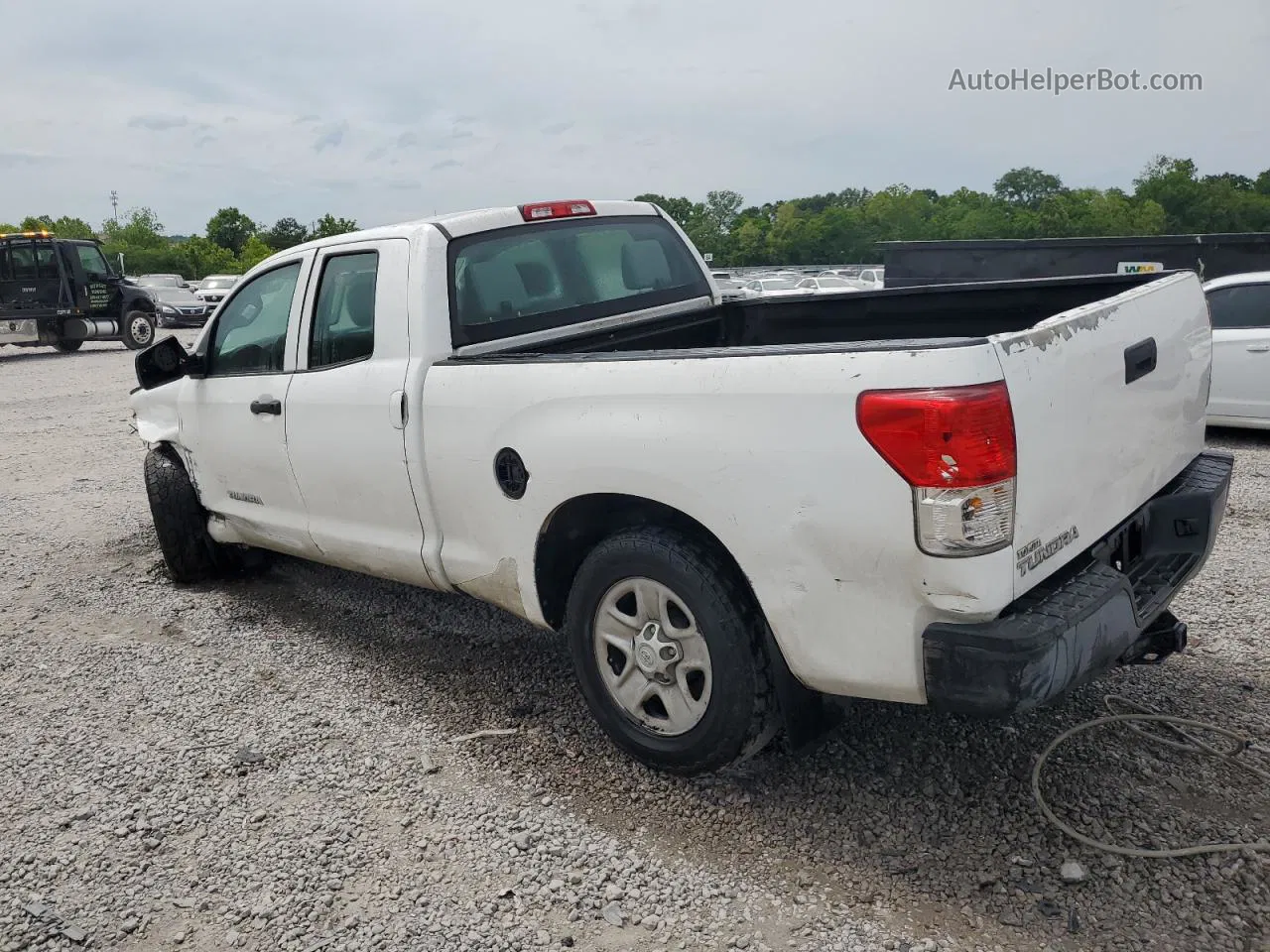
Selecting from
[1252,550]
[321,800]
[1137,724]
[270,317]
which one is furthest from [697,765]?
[1252,550]

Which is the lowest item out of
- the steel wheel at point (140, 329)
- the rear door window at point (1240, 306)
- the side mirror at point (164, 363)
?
the rear door window at point (1240, 306)

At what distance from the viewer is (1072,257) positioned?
14.4 metres

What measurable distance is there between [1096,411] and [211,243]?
109 m

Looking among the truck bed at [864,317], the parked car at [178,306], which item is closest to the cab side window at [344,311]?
the truck bed at [864,317]

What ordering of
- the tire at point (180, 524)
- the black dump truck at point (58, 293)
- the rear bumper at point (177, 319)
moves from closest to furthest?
the tire at point (180, 524) < the black dump truck at point (58, 293) < the rear bumper at point (177, 319)

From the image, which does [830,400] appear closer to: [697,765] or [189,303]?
[697,765]

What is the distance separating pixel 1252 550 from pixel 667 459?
4.04 m

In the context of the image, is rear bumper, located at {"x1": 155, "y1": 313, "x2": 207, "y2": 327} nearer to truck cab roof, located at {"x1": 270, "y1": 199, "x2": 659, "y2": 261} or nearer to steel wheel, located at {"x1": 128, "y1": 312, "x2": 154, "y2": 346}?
steel wheel, located at {"x1": 128, "y1": 312, "x2": 154, "y2": 346}

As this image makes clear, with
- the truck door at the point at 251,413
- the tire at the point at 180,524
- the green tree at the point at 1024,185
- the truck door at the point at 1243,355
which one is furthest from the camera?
the green tree at the point at 1024,185

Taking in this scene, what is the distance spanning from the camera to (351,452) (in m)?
4.07

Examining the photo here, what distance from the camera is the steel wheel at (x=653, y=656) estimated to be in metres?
3.11

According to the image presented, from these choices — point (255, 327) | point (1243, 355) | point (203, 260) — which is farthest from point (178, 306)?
point (203, 260)

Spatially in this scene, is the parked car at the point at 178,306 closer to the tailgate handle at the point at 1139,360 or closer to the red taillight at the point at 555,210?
the red taillight at the point at 555,210

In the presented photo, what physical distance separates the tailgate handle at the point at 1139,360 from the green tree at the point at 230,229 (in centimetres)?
11396
